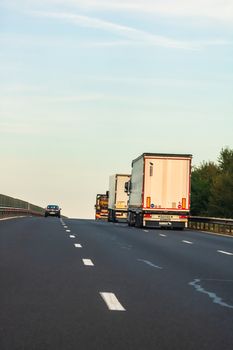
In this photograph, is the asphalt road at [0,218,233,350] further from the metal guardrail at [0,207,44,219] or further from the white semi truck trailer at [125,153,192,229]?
the metal guardrail at [0,207,44,219]

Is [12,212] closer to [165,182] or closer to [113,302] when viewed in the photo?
[165,182]

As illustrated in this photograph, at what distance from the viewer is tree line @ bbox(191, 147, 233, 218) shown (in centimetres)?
12569

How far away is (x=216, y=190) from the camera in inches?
Result: 5039

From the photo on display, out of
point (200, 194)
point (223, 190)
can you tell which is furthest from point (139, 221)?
point (200, 194)

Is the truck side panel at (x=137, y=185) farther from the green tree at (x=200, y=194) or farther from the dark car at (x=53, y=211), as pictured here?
the green tree at (x=200, y=194)

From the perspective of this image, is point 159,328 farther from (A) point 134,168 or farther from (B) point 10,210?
(B) point 10,210

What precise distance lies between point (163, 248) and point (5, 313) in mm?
14912

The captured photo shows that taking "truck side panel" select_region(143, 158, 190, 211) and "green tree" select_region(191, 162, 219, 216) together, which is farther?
"green tree" select_region(191, 162, 219, 216)

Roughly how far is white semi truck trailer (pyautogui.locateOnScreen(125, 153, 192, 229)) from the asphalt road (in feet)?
76.8

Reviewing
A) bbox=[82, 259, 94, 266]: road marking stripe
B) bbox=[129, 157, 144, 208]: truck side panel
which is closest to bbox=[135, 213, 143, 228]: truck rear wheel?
bbox=[129, 157, 144, 208]: truck side panel

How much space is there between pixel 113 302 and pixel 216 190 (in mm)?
118652

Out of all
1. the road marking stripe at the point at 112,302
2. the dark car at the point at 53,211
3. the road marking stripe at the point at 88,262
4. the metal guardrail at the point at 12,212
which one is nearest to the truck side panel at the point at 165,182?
the metal guardrail at the point at 12,212

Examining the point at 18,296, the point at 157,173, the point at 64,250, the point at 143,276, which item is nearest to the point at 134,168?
the point at 157,173

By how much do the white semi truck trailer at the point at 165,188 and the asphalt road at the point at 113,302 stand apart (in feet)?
76.8
